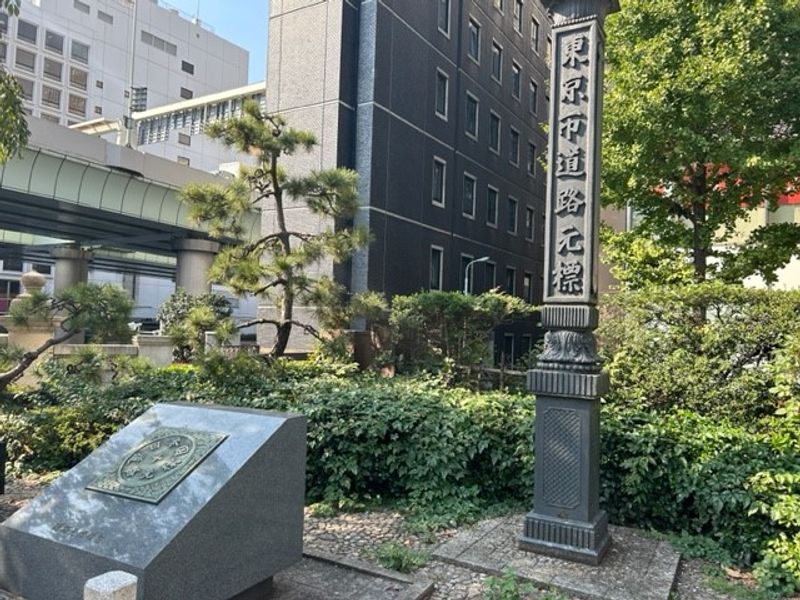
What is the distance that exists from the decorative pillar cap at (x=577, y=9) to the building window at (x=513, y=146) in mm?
19841

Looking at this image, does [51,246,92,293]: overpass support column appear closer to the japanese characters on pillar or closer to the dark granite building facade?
the dark granite building facade

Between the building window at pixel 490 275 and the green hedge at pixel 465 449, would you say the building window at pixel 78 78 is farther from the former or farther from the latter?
the green hedge at pixel 465 449

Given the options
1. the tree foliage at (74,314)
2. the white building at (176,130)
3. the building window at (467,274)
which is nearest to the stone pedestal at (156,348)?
the tree foliage at (74,314)

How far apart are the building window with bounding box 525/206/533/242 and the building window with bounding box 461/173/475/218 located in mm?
5571

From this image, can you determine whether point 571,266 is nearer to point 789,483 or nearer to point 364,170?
point 789,483

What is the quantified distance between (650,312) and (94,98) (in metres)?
54.4

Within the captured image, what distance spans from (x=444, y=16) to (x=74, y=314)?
16796 millimetres

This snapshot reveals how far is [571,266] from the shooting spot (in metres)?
4.67

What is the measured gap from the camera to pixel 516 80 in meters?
25.2

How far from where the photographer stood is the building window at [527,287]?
25484 mm

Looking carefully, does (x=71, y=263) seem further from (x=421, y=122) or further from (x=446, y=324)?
(x=446, y=324)

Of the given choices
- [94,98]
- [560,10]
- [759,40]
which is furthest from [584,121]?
[94,98]

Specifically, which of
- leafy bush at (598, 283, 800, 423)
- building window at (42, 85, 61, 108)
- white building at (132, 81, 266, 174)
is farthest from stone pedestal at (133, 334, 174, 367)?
building window at (42, 85, 61, 108)

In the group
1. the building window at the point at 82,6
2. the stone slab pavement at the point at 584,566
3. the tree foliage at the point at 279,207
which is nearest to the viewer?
the stone slab pavement at the point at 584,566
